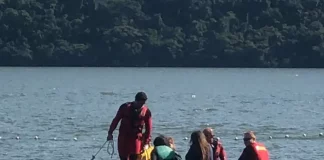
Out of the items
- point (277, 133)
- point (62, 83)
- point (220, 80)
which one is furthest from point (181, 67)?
point (277, 133)

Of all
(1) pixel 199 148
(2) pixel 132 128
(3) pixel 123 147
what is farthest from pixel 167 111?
(1) pixel 199 148

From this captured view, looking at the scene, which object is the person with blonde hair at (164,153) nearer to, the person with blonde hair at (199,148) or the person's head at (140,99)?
the person with blonde hair at (199,148)

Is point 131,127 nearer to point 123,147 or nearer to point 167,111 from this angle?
point 123,147

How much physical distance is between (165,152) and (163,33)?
98630 mm

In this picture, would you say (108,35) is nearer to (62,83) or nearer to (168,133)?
(62,83)

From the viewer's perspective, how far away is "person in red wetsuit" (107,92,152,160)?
17562 millimetres

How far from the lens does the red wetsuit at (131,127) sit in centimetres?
1758

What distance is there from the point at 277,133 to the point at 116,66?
78348 mm

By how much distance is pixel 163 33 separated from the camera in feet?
374

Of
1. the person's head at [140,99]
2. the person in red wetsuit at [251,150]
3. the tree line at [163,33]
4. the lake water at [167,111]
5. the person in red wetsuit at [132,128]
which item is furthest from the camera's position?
the tree line at [163,33]

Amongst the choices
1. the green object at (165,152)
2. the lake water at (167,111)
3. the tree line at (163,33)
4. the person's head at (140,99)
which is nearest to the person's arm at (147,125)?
the person's head at (140,99)

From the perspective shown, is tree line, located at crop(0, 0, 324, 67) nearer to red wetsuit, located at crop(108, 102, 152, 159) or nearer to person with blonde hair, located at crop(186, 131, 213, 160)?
red wetsuit, located at crop(108, 102, 152, 159)

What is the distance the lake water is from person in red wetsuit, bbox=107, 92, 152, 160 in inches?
410

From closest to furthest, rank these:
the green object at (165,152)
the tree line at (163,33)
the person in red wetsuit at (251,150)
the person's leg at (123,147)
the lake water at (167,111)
Result: the person in red wetsuit at (251,150)
the green object at (165,152)
the person's leg at (123,147)
the lake water at (167,111)
the tree line at (163,33)
